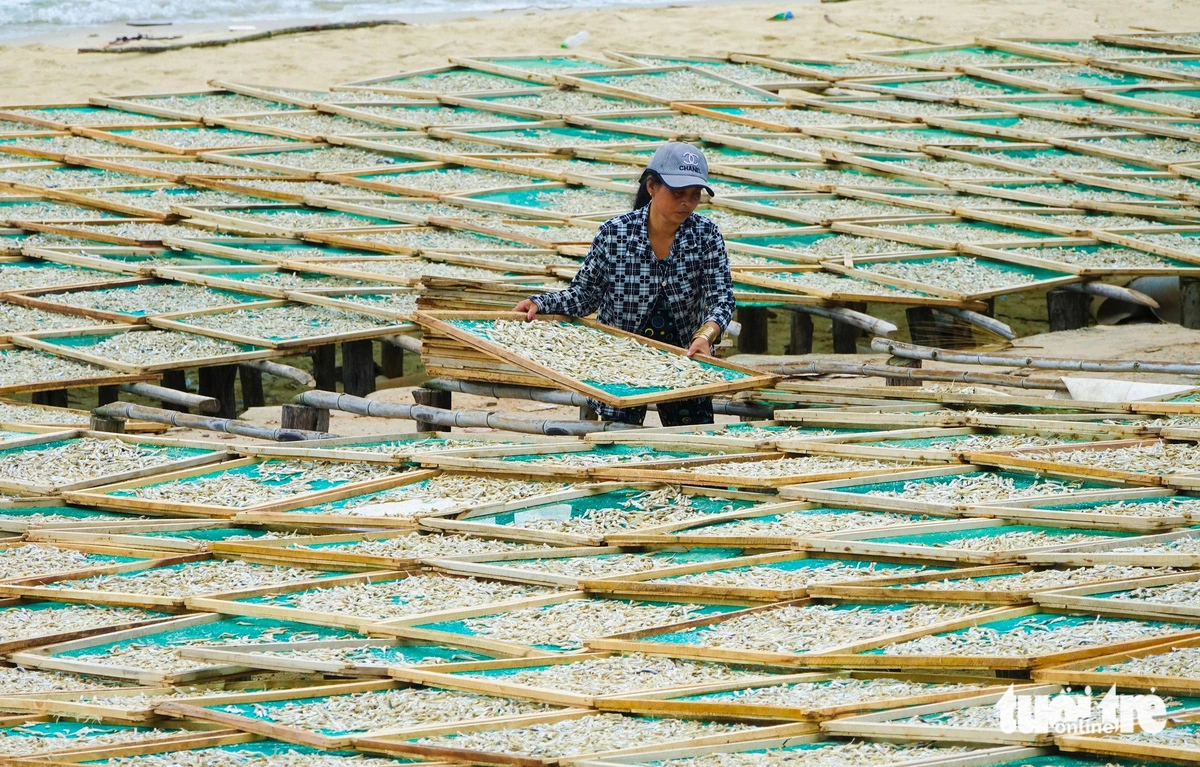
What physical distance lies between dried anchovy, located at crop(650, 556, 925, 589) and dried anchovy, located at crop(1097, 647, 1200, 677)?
0.68 metres

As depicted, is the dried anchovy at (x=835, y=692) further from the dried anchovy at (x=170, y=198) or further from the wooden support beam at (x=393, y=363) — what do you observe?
the dried anchovy at (x=170, y=198)

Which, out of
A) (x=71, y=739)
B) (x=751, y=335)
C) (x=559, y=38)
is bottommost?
(x=71, y=739)

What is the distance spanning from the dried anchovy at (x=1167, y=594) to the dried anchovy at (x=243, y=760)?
1.56m

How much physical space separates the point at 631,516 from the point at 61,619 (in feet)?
4.53

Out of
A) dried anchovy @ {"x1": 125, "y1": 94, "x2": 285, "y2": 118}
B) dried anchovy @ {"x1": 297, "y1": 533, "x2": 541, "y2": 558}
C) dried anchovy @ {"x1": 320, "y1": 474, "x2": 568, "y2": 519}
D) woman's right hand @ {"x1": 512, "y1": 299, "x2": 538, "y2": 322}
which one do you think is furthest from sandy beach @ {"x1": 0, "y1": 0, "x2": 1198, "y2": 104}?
dried anchovy @ {"x1": 297, "y1": 533, "x2": 541, "y2": 558}

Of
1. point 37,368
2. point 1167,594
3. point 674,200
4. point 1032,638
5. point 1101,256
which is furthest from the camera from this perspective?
point 1101,256

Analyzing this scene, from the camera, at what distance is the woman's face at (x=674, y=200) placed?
473cm

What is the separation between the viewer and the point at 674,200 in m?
4.76

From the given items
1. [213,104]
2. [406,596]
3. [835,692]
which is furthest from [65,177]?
[835,692]

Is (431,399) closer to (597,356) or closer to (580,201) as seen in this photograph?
(597,356)

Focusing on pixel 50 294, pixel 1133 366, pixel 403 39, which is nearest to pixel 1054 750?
pixel 1133 366

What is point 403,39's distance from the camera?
41.4ft

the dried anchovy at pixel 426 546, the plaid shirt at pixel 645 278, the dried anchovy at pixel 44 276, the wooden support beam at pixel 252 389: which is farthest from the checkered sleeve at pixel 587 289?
the dried anchovy at pixel 44 276

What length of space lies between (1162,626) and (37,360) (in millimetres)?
4288
